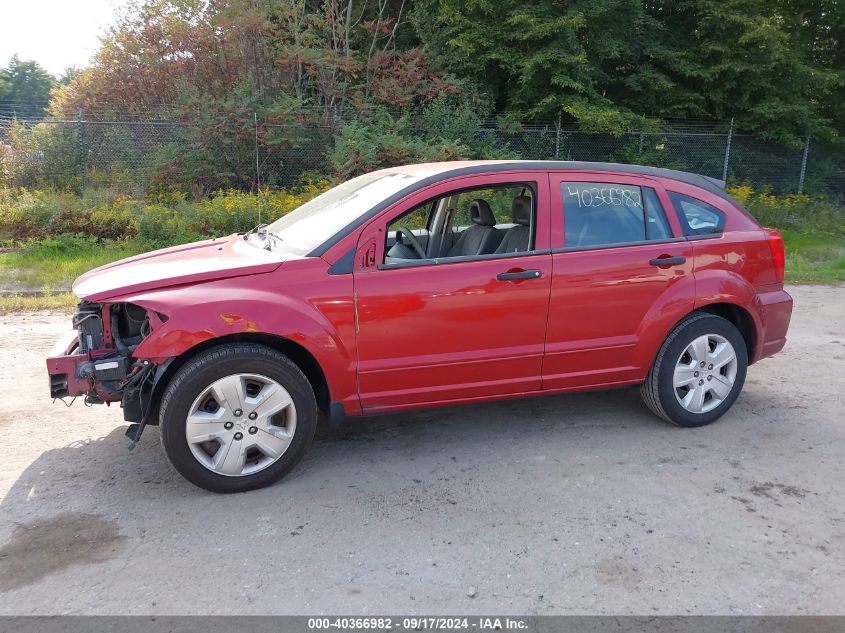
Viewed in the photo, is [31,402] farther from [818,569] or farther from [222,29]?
[222,29]

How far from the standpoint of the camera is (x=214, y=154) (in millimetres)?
13656

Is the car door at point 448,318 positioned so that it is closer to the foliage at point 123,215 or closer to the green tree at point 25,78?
the foliage at point 123,215

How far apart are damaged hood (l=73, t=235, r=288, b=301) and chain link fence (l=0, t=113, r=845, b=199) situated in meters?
9.30

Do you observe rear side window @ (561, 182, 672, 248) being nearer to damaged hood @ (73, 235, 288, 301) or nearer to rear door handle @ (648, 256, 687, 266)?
rear door handle @ (648, 256, 687, 266)

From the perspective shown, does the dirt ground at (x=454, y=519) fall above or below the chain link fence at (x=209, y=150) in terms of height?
below

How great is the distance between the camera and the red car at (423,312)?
12.3ft

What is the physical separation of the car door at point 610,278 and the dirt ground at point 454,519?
0.54 m

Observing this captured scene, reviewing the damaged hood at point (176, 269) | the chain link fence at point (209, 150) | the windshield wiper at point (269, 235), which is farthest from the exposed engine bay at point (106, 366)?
the chain link fence at point (209, 150)

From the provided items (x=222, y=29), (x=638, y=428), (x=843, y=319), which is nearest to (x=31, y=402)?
(x=638, y=428)

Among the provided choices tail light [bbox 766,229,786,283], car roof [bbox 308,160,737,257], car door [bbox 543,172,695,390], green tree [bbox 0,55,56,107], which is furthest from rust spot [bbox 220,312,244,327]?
green tree [bbox 0,55,56,107]

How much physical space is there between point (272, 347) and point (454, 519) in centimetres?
137

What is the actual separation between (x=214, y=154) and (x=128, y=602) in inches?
471

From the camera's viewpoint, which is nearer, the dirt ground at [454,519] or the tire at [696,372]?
the dirt ground at [454,519]

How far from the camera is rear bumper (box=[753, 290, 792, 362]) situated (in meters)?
4.89
